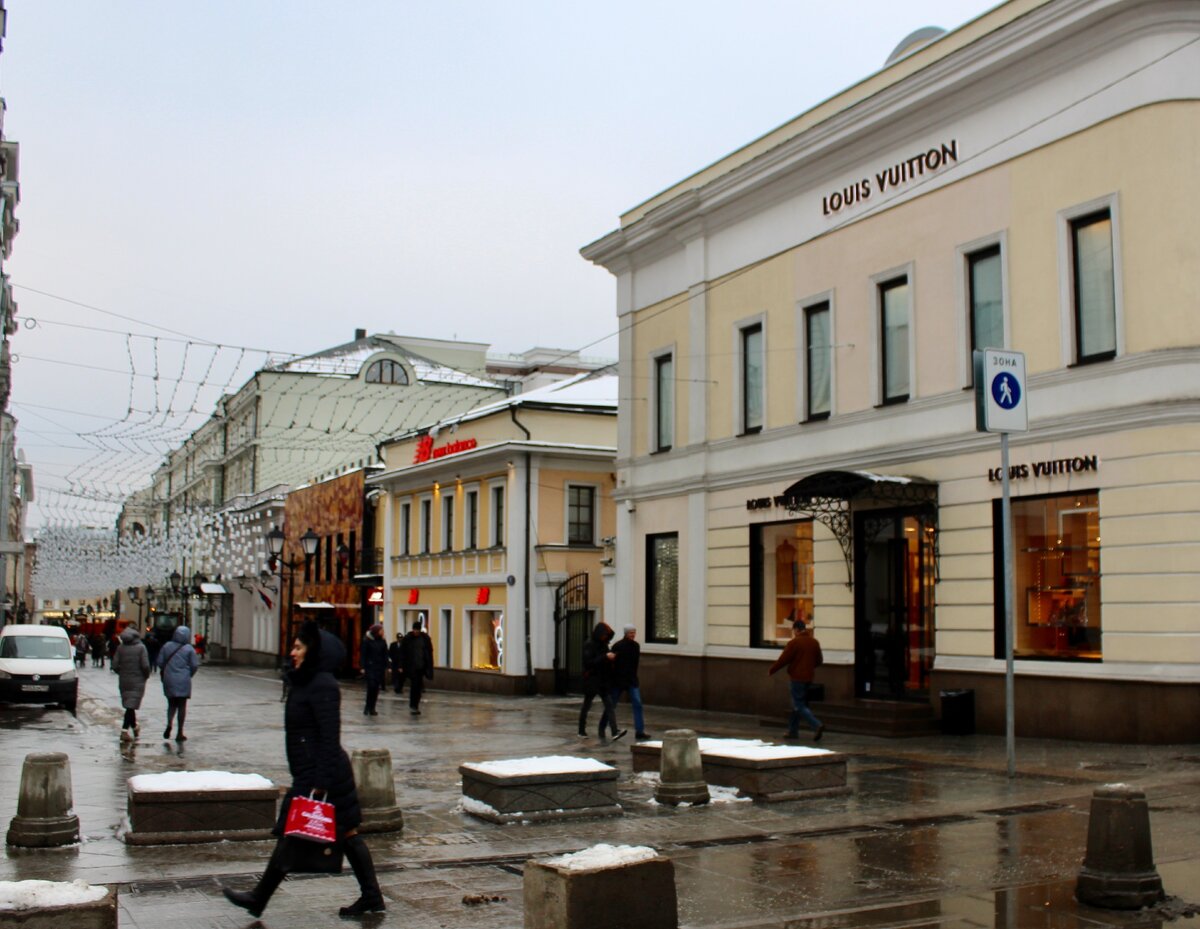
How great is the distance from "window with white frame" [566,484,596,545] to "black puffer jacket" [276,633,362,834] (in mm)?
28084

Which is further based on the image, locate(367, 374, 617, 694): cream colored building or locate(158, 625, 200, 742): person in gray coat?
locate(367, 374, 617, 694): cream colored building

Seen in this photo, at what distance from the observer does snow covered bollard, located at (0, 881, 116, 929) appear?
20.7 ft

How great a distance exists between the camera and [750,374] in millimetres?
25562

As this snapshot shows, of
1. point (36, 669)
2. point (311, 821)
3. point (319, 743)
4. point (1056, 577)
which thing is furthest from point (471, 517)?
point (311, 821)

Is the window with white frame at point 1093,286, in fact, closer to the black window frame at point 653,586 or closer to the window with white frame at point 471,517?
the black window frame at point 653,586

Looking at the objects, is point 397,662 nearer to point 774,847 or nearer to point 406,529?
point 406,529

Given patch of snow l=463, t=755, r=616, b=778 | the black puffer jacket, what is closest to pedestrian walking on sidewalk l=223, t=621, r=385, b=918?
the black puffer jacket

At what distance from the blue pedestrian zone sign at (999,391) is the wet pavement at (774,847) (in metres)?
3.85

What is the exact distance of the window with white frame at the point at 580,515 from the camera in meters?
36.6

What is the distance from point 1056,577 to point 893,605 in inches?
138

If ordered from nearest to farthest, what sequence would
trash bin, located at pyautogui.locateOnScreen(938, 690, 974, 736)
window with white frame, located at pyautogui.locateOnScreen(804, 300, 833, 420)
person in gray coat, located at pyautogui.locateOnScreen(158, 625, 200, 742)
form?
trash bin, located at pyautogui.locateOnScreen(938, 690, 974, 736)
person in gray coat, located at pyautogui.locateOnScreen(158, 625, 200, 742)
window with white frame, located at pyautogui.locateOnScreen(804, 300, 833, 420)

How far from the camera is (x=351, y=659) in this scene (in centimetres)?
4869

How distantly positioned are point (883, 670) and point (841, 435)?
4034 millimetres

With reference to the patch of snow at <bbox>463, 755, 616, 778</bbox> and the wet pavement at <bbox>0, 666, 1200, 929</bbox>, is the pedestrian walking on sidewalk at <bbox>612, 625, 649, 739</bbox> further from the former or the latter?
the patch of snow at <bbox>463, 755, 616, 778</bbox>
